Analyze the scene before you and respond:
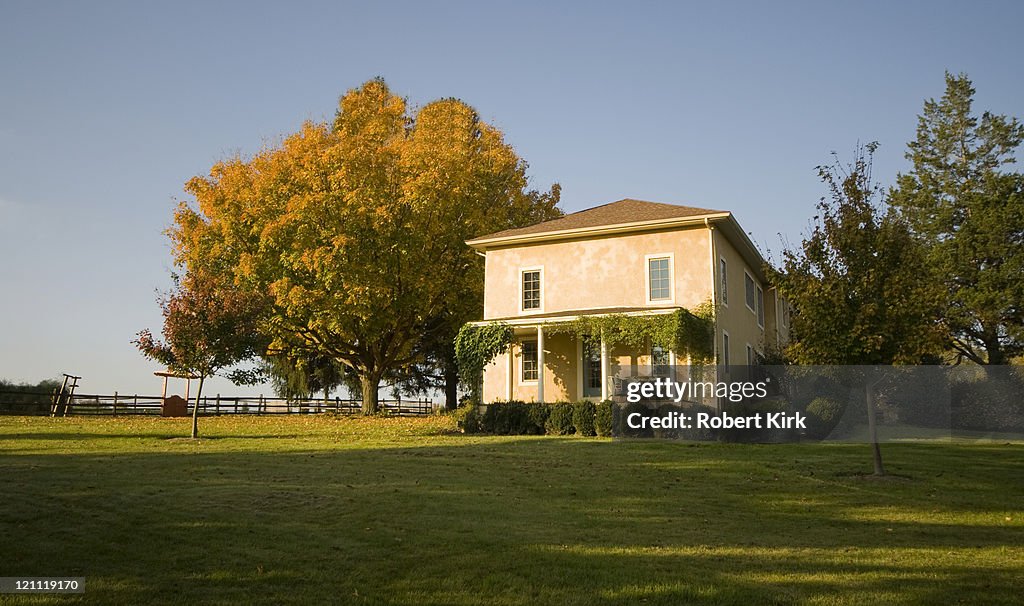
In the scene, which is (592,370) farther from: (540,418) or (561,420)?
(561,420)

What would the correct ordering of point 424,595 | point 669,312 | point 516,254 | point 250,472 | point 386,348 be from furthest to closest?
point 386,348 < point 516,254 < point 669,312 < point 250,472 < point 424,595

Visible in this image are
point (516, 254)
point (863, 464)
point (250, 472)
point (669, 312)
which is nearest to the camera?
point (250, 472)

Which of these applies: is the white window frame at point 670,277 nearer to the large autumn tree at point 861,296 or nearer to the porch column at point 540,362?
the porch column at point 540,362

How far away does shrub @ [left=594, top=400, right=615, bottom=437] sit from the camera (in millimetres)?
22641

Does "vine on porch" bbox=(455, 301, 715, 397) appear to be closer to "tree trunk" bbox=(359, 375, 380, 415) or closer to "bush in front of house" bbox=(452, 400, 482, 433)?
"bush in front of house" bbox=(452, 400, 482, 433)

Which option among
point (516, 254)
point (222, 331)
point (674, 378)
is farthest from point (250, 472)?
point (516, 254)

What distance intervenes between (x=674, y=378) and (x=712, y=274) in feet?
12.2

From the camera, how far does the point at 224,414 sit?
131ft

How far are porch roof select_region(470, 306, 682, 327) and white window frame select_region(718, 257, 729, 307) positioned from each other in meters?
2.35

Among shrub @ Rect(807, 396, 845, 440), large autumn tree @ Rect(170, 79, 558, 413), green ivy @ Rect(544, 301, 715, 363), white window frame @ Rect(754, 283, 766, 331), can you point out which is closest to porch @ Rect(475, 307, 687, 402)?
green ivy @ Rect(544, 301, 715, 363)

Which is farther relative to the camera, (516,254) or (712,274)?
(516,254)

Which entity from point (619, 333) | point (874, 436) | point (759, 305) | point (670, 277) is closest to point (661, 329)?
point (619, 333)

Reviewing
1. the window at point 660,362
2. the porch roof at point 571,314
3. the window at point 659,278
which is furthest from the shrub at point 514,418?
the window at point 659,278

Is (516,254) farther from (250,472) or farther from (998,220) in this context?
(998,220)
